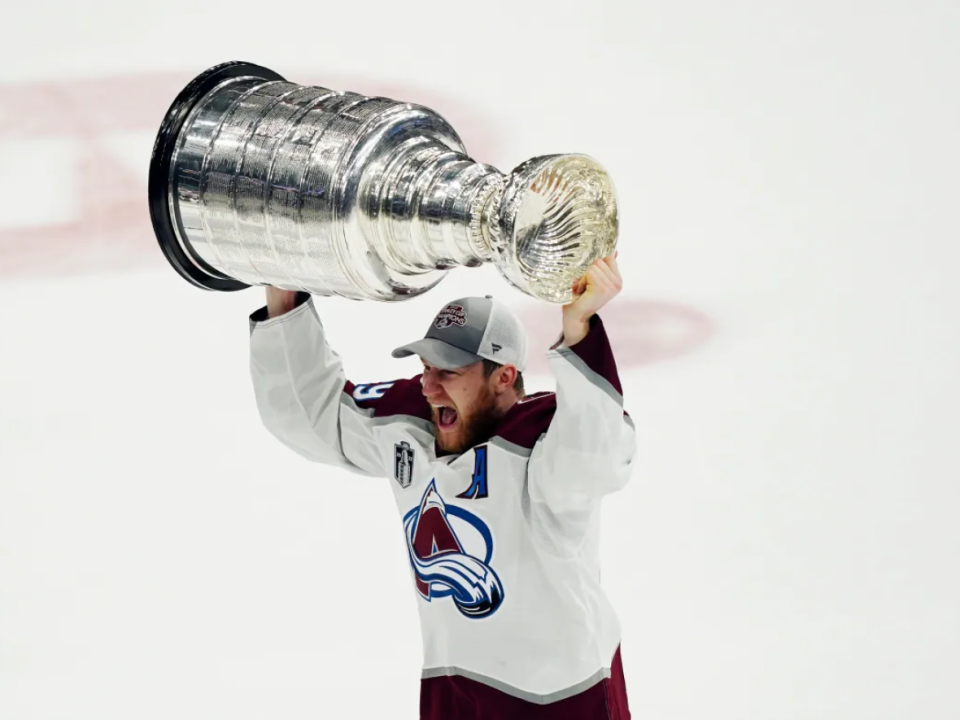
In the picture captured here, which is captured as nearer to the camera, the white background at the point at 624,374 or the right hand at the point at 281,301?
the right hand at the point at 281,301

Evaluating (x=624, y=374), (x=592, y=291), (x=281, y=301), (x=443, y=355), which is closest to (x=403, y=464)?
(x=443, y=355)

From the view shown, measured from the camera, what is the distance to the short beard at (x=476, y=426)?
242 centimetres

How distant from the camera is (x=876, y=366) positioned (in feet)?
13.3

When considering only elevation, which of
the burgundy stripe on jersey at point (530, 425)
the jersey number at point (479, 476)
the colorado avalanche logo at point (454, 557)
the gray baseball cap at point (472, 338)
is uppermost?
the gray baseball cap at point (472, 338)

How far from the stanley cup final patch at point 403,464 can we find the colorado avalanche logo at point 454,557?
0.06m

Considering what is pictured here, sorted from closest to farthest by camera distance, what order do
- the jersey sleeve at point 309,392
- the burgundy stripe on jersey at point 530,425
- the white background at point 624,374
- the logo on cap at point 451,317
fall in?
1. the burgundy stripe on jersey at point 530,425
2. the logo on cap at point 451,317
3. the jersey sleeve at point 309,392
4. the white background at point 624,374

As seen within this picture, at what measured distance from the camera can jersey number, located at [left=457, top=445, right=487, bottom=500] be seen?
233cm

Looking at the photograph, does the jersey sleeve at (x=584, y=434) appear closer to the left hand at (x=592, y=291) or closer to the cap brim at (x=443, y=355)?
the left hand at (x=592, y=291)

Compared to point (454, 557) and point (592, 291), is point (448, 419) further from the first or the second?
point (592, 291)

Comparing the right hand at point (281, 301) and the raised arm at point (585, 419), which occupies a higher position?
the right hand at point (281, 301)

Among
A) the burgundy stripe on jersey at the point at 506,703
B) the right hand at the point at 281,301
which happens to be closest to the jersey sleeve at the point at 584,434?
the burgundy stripe on jersey at the point at 506,703

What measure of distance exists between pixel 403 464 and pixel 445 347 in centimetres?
27

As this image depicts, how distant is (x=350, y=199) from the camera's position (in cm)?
192

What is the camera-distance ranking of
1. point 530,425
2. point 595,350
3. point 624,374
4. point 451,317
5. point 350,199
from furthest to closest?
point 624,374, point 451,317, point 530,425, point 595,350, point 350,199
